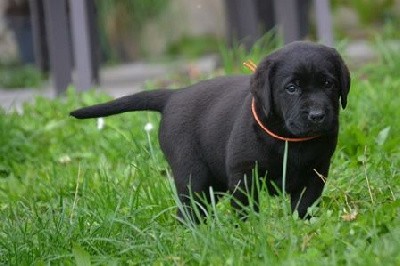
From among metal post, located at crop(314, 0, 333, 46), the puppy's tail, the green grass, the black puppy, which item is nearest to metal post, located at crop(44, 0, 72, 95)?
metal post, located at crop(314, 0, 333, 46)

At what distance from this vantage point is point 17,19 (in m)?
13.9

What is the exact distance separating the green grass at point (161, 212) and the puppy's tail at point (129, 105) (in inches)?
7.8

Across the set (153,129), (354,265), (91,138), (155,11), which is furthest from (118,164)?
(155,11)

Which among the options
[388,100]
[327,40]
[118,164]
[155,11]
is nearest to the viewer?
[118,164]

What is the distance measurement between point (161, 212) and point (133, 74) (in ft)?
24.8

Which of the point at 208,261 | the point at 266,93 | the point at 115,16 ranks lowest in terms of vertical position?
the point at 115,16

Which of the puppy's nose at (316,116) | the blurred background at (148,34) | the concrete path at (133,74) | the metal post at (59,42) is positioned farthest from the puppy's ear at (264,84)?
the blurred background at (148,34)

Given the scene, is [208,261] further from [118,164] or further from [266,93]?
[118,164]

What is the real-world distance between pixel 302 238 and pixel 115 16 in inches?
408

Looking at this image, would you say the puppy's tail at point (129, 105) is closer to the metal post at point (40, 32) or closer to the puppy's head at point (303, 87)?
the puppy's head at point (303, 87)

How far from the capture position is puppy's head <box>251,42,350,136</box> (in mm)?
4082

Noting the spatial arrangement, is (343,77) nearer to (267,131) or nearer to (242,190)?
(267,131)

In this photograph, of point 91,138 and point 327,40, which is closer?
point 91,138

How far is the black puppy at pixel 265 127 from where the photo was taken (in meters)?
4.12
